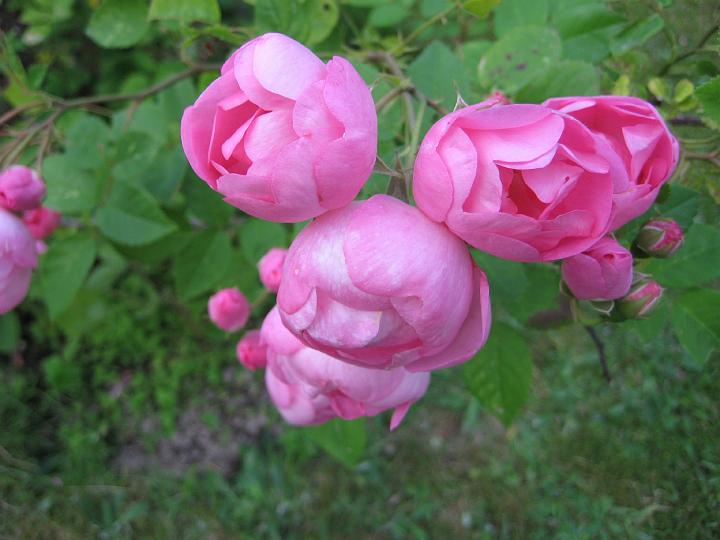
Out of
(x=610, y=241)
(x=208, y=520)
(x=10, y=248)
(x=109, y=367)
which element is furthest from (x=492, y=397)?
(x=109, y=367)

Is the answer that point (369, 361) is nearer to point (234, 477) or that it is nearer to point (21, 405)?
point (234, 477)

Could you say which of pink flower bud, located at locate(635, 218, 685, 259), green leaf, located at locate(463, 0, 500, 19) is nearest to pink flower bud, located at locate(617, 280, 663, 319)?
pink flower bud, located at locate(635, 218, 685, 259)

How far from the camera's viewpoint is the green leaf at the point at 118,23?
1.20 meters

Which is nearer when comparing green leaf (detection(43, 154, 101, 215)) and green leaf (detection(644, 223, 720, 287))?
green leaf (detection(644, 223, 720, 287))

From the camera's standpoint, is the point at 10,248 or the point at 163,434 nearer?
the point at 10,248

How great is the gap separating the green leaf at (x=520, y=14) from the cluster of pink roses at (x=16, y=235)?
84cm

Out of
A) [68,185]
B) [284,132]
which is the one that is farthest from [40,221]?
[284,132]

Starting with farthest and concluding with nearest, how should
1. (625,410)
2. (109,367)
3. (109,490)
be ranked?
(109,367) → (109,490) → (625,410)

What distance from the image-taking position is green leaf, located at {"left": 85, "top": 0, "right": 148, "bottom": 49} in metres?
1.20

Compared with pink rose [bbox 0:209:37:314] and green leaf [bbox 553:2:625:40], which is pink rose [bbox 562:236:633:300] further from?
pink rose [bbox 0:209:37:314]

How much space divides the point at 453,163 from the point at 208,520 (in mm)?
1836

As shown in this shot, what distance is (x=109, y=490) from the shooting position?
210 cm

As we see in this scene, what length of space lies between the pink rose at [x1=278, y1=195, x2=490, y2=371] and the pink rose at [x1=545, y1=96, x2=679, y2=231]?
0.49 ft

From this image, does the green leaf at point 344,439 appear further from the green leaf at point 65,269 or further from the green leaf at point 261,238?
the green leaf at point 65,269
